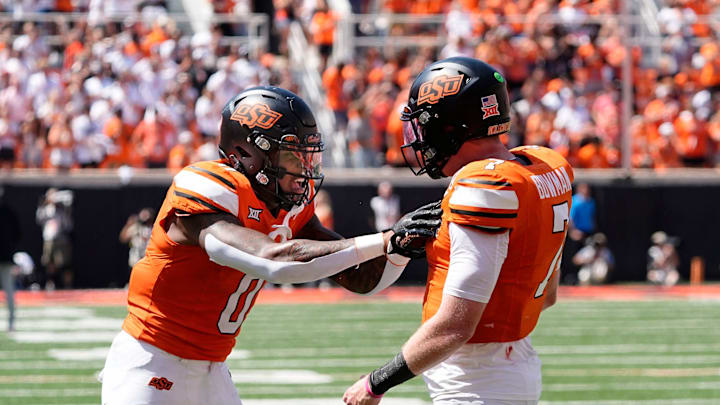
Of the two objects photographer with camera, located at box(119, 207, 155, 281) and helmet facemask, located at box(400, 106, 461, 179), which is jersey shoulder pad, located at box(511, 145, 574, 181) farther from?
photographer with camera, located at box(119, 207, 155, 281)

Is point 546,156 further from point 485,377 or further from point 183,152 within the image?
point 183,152

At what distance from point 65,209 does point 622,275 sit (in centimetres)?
722

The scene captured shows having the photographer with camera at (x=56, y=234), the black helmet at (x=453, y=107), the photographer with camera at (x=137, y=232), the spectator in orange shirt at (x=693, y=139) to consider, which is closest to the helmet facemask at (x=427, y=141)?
the black helmet at (x=453, y=107)

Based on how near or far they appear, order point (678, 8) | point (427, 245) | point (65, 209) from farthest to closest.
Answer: point (678, 8) → point (65, 209) → point (427, 245)

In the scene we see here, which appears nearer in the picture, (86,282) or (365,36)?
(86,282)

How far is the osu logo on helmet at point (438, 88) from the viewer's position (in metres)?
3.45

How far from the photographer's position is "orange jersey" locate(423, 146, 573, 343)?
320cm

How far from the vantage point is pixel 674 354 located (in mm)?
9289

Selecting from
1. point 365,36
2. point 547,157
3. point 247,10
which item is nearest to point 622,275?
point 365,36

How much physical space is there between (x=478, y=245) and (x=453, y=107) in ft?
1.56

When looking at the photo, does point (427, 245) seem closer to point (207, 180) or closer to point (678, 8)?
point (207, 180)

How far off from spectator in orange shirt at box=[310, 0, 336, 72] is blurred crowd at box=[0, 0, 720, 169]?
0.02m

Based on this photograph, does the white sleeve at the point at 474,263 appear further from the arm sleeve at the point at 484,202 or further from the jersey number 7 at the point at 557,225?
Result: the jersey number 7 at the point at 557,225

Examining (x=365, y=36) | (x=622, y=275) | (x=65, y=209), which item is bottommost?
(x=622, y=275)
